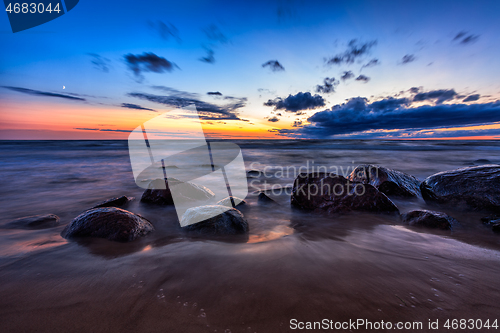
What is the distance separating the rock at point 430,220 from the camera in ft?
8.45

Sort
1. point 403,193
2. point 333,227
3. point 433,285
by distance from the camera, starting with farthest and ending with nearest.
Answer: point 403,193, point 333,227, point 433,285

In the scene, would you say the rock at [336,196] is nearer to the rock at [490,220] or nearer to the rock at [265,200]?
the rock at [265,200]

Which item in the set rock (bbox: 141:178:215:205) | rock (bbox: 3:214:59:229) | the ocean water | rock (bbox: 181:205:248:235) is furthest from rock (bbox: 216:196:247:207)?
rock (bbox: 3:214:59:229)

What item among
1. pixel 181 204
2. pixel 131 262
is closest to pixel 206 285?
pixel 131 262

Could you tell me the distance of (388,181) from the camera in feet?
13.7

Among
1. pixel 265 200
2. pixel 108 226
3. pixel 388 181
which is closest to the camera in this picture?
pixel 108 226

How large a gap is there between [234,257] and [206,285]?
0.44 metres

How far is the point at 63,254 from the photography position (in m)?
1.92

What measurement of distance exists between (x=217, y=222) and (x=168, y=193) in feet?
5.57

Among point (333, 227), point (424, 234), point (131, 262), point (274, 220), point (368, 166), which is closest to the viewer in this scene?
point (131, 262)

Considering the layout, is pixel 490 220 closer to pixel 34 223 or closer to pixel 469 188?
pixel 469 188

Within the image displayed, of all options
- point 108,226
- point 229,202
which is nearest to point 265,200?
point 229,202

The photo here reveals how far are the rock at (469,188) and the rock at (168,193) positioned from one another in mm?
4296

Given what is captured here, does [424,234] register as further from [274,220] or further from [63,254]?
[63,254]
